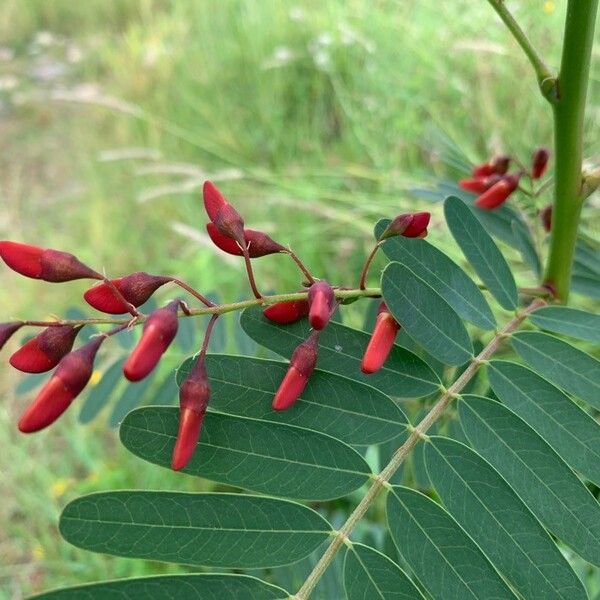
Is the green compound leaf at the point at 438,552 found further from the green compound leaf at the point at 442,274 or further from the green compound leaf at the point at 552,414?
the green compound leaf at the point at 442,274

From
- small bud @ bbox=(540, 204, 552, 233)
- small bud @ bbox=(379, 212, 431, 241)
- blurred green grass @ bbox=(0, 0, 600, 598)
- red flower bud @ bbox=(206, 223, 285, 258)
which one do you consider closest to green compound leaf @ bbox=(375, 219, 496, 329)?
small bud @ bbox=(379, 212, 431, 241)

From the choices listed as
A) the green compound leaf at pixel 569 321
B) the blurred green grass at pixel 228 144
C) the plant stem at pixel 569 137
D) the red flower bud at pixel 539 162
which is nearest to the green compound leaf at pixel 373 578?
the green compound leaf at pixel 569 321

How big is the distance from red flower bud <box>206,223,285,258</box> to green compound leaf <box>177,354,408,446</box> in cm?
12

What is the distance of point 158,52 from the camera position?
521 centimetres

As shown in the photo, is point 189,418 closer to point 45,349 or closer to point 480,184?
point 45,349

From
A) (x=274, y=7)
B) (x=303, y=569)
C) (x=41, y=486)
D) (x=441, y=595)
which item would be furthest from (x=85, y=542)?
(x=274, y=7)

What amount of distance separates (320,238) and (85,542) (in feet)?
8.98

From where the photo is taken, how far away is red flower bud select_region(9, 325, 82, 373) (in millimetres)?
718

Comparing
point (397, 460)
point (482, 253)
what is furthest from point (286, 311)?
point (482, 253)

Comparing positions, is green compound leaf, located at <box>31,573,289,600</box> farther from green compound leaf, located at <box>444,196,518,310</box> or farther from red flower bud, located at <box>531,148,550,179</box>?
red flower bud, located at <box>531,148,550,179</box>

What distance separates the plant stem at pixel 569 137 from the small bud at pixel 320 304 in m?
0.37

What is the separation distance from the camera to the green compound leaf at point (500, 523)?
2.21ft

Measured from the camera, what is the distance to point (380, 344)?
773mm

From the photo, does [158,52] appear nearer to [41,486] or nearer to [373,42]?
[373,42]
